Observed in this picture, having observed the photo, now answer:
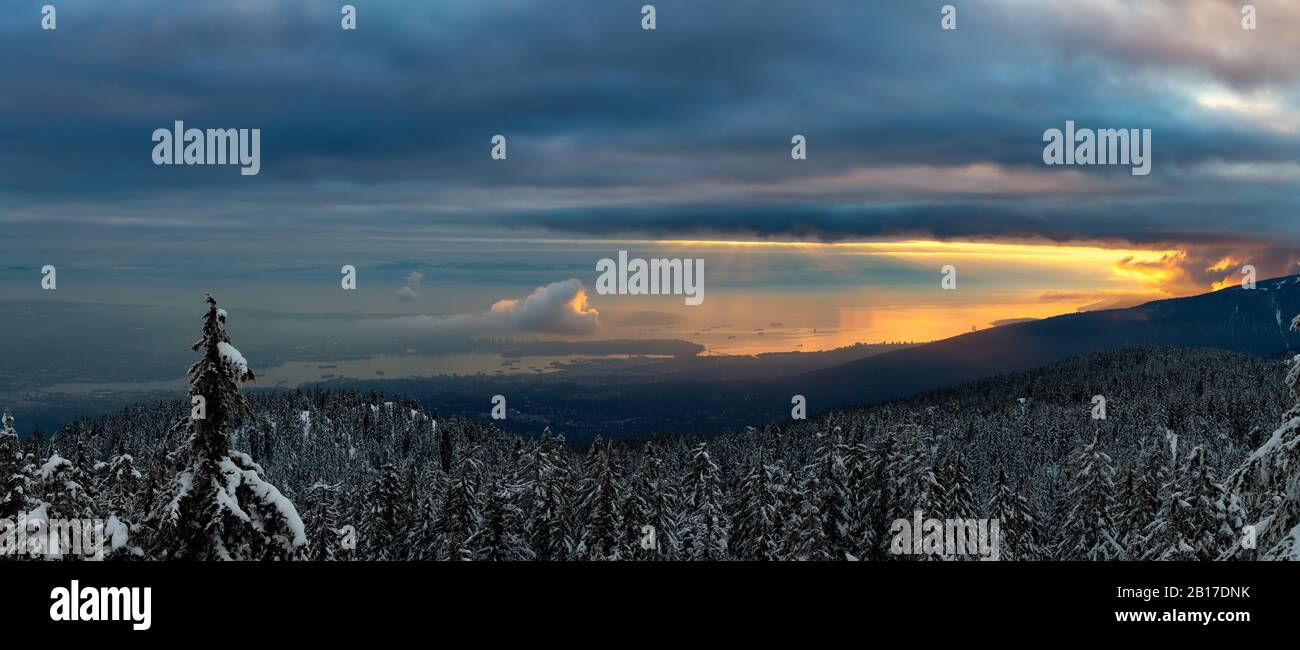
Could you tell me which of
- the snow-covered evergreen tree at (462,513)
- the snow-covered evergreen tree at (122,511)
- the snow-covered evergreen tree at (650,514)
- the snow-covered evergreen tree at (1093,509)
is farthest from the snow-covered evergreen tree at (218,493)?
the snow-covered evergreen tree at (1093,509)

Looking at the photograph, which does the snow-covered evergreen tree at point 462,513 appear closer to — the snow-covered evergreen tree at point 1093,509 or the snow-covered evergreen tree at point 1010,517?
the snow-covered evergreen tree at point 1010,517

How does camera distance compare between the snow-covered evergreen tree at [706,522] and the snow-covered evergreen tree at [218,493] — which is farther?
the snow-covered evergreen tree at [706,522]

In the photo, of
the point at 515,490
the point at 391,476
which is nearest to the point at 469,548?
the point at 515,490

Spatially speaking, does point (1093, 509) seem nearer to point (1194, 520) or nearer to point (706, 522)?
point (1194, 520)

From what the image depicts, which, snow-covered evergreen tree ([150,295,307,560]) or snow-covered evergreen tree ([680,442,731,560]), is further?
snow-covered evergreen tree ([680,442,731,560])

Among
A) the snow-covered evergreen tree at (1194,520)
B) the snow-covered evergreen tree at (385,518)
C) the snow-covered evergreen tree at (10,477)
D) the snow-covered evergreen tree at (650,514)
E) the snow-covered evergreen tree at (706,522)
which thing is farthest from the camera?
the snow-covered evergreen tree at (385,518)

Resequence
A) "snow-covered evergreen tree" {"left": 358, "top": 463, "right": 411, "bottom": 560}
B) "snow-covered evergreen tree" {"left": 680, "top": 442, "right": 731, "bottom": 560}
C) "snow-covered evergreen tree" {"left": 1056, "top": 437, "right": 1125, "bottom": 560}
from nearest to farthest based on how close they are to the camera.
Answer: "snow-covered evergreen tree" {"left": 680, "top": 442, "right": 731, "bottom": 560} → "snow-covered evergreen tree" {"left": 1056, "top": 437, "right": 1125, "bottom": 560} → "snow-covered evergreen tree" {"left": 358, "top": 463, "right": 411, "bottom": 560}

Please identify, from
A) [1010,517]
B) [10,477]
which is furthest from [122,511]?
[1010,517]

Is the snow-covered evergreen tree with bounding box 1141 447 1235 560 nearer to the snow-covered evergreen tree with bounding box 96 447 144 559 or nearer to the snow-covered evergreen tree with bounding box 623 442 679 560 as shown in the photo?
the snow-covered evergreen tree with bounding box 623 442 679 560

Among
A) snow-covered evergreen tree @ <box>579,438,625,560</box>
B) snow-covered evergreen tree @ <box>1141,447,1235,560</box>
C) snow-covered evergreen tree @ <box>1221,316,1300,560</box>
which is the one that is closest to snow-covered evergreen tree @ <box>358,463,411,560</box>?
snow-covered evergreen tree @ <box>579,438,625,560</box>
